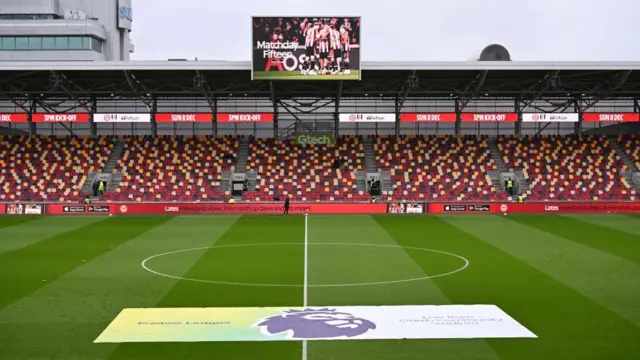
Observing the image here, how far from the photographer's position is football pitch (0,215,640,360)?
14.4 metres

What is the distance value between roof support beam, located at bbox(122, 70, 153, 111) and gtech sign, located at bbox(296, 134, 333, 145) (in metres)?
12.6

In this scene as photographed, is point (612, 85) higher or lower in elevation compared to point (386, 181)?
higher

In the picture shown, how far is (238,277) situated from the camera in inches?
886

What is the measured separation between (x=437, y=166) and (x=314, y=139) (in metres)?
10.6

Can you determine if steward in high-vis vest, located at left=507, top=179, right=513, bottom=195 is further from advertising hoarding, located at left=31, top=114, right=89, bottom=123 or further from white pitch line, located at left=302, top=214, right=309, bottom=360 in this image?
advertising hoarding, located at left=31, top=114, right=89, bottom=123

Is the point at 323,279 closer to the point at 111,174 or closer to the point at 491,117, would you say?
the point at 491,117

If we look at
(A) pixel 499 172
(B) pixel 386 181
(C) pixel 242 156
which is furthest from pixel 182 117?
(A) pixel 499 172

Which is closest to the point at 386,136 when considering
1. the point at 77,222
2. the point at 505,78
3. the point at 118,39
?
the point at 505,78

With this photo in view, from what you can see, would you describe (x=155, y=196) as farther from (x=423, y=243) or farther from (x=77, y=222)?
(x=423, y=243)

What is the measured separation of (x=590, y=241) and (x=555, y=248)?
11.4 ft

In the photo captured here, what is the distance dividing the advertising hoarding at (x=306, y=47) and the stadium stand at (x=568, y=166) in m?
17.9

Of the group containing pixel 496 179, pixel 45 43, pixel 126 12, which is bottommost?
pixel 496 179

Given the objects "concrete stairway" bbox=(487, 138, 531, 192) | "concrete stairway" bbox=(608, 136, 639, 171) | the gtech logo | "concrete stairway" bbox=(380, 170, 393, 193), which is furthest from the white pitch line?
the gtech logo

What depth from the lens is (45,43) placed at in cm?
8525
